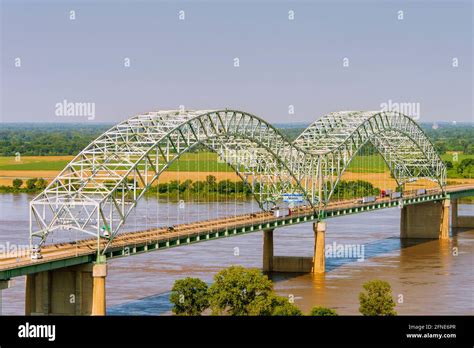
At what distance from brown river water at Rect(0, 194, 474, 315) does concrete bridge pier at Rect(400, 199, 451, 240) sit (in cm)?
153

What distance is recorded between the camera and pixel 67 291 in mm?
51938

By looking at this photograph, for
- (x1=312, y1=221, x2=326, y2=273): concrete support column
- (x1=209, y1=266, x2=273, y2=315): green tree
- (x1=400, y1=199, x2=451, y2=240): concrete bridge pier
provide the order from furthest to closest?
(x1=400, y1=199, x2=451, y2=240): concrete bridge pier
(x1=312, y1=221, x2=326, y2=273): concrete support column
(x1=209, y1=266, x2=273, y2=315): green tree

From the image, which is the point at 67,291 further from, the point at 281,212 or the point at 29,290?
the point at 281,212

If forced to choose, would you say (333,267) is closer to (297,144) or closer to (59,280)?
(297,144)

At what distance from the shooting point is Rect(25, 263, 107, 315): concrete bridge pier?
51.1 meters

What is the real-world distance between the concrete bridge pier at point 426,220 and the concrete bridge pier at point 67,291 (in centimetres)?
5201

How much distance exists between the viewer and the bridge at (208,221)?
52000 millimetres

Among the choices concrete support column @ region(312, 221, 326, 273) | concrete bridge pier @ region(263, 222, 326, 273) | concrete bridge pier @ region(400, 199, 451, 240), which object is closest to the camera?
concrete bridge pier @ region(263, 222, 326, 273)

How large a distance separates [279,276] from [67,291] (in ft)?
73.0

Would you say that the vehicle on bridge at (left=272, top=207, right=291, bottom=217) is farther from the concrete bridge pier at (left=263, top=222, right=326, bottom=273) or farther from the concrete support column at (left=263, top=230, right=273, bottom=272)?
the concrete support column at (left=263, top=230, right=273, bottom=272)

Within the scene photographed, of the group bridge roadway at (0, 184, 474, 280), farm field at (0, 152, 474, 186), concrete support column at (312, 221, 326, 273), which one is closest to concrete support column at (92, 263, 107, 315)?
bridge roadway at (0, 184, 474, 280)

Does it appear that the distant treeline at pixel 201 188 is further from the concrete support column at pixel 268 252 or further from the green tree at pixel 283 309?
the green tree at pixel 283 309

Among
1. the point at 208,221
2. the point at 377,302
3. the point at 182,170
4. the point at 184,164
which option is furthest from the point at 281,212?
the point at 184,164

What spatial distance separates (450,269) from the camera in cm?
7681
